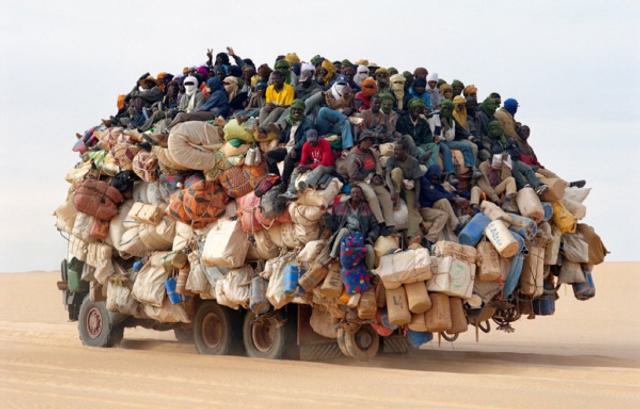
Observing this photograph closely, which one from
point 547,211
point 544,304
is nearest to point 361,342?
point 544,304

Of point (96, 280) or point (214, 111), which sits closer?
point (214, 111)

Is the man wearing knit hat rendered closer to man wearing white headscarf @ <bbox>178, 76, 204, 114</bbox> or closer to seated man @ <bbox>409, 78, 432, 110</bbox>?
seated man @ <bbox>409, 78, 432, 110</bbox>

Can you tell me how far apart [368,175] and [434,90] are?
3652 millimetres

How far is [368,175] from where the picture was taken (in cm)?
1741

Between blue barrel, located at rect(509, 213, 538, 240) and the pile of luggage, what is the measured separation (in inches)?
0.8

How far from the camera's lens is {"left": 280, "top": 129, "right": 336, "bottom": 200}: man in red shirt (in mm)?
17406

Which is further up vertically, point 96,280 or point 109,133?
point 109,133

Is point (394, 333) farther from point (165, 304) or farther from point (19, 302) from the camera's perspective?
point (19, 302)

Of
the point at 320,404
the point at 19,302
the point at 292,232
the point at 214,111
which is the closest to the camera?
the point at 320,404

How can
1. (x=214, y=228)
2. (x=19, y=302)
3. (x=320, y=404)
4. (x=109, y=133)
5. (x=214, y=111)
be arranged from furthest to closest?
(x=19, y=302) < (x=109, y=133) < (x=214, y=111) < (x=214, y=228) < (x=320, y=404)

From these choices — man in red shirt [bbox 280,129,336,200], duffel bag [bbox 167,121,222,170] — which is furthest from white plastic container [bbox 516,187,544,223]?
duffel bag [bbox 167,121,222,170]

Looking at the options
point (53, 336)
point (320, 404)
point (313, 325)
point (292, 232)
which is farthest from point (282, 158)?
point (53, 336)

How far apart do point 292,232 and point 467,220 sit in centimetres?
257

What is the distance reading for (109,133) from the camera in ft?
71.3
